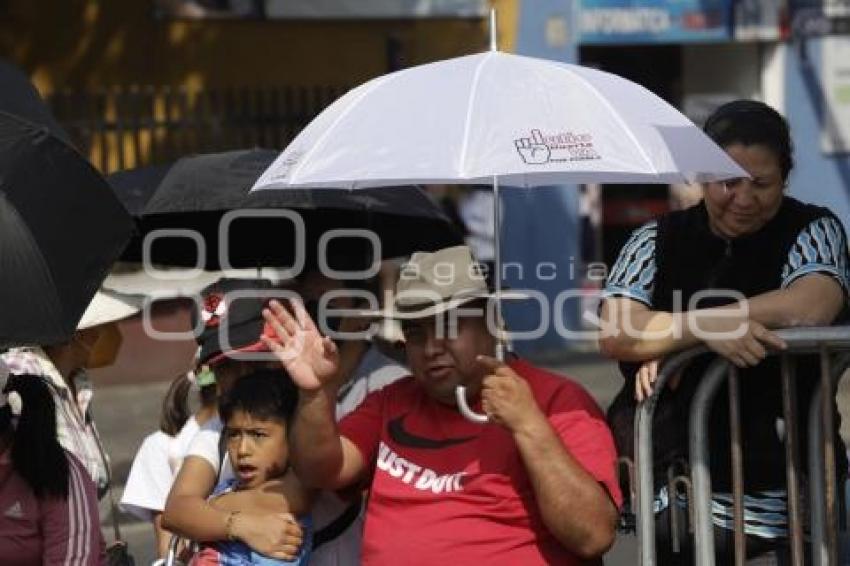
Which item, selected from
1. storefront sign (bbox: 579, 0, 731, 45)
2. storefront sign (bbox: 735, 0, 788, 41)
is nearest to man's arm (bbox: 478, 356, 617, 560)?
storefront sign (bbox: 579, 0, 731, 45)

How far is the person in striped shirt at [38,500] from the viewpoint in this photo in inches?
178

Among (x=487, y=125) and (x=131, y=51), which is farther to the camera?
(x=131, y=51)

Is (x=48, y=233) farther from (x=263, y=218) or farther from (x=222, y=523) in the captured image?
(x=263, y=218)

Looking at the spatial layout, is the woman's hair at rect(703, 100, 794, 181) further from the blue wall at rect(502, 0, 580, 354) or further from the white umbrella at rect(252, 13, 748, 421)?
the blue wall at rect(502, 0, 580, 354)

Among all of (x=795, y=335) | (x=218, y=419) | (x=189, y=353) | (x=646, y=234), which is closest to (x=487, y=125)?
(x=646, y=234)

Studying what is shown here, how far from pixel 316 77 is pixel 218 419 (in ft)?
37.7

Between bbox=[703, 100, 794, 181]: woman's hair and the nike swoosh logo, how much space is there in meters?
1.00

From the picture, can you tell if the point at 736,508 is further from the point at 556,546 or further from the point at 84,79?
the point at 84,79

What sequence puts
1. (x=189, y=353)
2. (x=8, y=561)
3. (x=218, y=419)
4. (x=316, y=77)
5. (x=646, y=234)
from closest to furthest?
1. (x=8, y=561)
2. (x=646, y=234)
3. (x=218, y=419)
4. (x=189, y=353)
5. (x=316, y=77)

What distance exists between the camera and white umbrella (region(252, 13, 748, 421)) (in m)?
4.64

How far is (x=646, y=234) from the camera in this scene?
4.96m

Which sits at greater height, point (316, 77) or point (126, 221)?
point (126, 221)

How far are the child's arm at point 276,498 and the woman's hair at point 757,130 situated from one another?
1.45m

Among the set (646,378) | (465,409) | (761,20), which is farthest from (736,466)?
(761,20)
